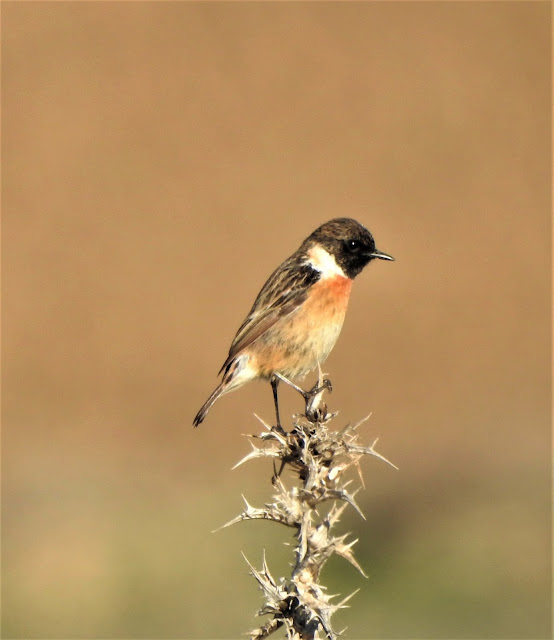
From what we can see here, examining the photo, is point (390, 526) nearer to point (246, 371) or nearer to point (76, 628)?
point (76, 628)

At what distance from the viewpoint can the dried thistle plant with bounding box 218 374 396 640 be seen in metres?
2.98

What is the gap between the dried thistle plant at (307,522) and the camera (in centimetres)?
298

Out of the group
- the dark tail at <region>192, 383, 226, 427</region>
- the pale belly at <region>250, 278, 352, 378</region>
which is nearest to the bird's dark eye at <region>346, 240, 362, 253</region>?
the pale belly at <region>250, 278, 352, 378</region>

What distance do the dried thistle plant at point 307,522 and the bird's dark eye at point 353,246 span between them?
325cm

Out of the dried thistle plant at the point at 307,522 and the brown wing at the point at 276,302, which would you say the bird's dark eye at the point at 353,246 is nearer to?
the brown wing at the point at 276,302

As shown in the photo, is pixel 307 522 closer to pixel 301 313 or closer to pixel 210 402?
pixel 210 402

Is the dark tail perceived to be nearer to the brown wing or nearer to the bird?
the bird

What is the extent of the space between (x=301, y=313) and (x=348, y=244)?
0.53 metres

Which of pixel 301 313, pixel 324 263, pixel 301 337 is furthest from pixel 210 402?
pixel 324 263

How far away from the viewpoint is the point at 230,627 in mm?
7938

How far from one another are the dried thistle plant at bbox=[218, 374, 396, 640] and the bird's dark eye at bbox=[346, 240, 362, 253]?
128 inches

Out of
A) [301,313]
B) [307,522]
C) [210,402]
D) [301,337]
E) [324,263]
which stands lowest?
[307,522]

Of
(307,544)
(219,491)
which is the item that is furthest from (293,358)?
(219,491)

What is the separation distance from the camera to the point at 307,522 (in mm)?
3023
